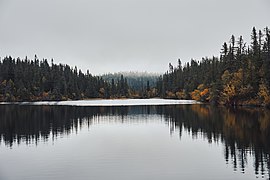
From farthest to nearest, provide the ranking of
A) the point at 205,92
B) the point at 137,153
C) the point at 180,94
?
the point at 180,94, the point at 205,92, the point at 137,153

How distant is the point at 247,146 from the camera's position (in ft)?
109

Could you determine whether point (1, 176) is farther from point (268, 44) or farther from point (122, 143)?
point (268, 44)

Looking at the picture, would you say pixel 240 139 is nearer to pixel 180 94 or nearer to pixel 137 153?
pixel 137 153

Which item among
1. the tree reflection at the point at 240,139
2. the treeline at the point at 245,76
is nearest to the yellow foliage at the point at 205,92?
the treeline at the point at 245,76

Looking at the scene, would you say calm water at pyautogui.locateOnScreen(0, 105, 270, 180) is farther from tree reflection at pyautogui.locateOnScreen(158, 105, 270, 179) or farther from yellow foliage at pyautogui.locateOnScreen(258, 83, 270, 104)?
yellow foliage at pyautogui.locateOnScreen(258, 83, 270, 104)

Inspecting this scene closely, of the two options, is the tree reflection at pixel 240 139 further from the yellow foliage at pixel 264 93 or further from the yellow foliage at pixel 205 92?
the yellow foliage at pixel 205 92

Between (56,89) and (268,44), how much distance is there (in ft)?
429

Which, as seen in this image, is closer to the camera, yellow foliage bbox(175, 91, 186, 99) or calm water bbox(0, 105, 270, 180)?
calm water bbox(0, 105, 270, 180)

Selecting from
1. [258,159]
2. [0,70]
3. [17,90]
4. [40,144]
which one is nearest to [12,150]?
[40,144]

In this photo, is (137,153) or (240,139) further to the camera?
(240,139)

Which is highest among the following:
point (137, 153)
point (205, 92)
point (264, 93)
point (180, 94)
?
point (205, 92)

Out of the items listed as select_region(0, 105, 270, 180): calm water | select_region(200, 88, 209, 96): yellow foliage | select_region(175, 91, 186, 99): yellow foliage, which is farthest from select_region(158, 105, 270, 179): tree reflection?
select_region(175, 91, 186, 99): yellow foliage

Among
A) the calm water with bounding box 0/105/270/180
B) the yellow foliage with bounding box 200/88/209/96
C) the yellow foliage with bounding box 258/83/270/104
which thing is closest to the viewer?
the calm water with bounding box 0/105/270/180

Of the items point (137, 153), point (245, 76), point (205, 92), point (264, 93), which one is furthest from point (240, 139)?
point (205, 92)
